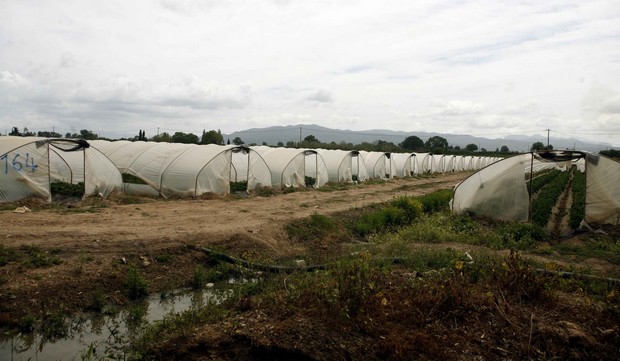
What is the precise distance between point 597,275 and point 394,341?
17.2ft

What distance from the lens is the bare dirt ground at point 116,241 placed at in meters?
7.39

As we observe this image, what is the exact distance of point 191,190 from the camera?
62.1 feet

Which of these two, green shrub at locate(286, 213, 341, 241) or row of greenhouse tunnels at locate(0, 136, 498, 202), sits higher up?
row of greenhouse tunnels at locate(0, 136, 498, 202)

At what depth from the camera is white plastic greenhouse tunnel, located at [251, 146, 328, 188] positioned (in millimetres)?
24609

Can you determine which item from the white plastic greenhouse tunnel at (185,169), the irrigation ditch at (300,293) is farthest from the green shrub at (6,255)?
the white plastic greenhouse tunnel at (185,169)

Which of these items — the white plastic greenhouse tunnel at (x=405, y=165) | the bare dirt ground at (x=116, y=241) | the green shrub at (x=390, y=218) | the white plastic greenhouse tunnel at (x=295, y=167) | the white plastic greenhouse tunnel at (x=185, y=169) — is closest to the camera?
the bare dirt ground at (x=116, y=241)

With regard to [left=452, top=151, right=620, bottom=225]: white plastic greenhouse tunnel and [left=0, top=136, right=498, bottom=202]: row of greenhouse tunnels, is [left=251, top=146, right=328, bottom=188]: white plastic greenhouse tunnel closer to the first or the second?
[left=0, top=136, right=498, bottom=202]: row of greenhouse tunnels

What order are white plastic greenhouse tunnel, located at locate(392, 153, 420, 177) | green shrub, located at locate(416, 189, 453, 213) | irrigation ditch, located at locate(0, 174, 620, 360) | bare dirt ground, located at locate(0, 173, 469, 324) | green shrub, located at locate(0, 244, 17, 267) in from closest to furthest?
irrigation ditch, located at locate(0, 174, 620, 360), bare dirt ground, located at locate(0, 173, 469, 324), green shrub, located at locate(0, 244, 17, 267), green shrub, located at locate(416, 189, 453, 213), white plastic greenhouse tunnel, located at locate(392, 153, 420, 177)

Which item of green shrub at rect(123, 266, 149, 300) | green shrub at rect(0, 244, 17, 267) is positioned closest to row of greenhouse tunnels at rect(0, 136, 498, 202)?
green shrub at rect(0, 244, 17, 267)

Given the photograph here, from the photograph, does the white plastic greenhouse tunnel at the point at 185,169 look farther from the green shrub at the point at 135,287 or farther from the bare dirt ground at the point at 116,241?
the green shrub at the point at 135,287

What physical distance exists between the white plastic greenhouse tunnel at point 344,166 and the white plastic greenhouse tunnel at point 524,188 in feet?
45.9

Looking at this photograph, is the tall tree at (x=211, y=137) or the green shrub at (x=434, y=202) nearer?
the green shrub at (x=434, y=202)

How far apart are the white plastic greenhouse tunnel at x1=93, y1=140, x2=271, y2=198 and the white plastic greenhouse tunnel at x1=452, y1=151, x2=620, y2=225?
1020 cm

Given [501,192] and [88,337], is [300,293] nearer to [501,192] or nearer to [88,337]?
[88,337]
